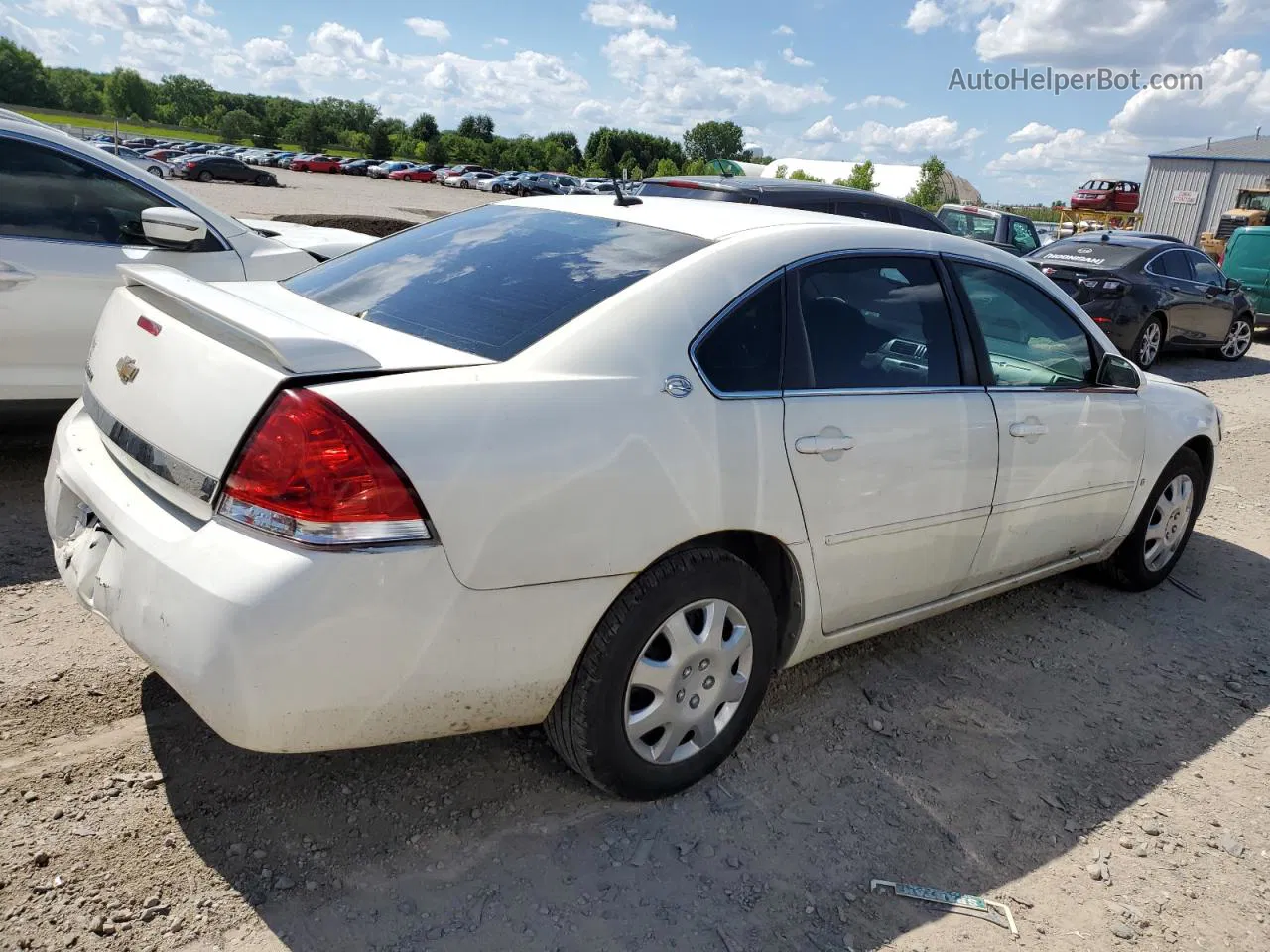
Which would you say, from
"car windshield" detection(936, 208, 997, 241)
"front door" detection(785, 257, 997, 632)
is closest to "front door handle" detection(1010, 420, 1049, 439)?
"front door" detection(785, 257, 997, 632)

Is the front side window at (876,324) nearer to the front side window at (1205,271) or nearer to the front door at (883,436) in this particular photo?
the front door at (883,436)

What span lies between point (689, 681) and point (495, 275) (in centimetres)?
130

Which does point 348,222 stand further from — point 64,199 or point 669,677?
point 669,677

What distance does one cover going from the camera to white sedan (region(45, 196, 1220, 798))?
2080 millimetres

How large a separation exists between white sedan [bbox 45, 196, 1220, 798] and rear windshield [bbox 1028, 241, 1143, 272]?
8561mm

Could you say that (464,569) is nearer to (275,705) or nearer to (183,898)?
(275,705)

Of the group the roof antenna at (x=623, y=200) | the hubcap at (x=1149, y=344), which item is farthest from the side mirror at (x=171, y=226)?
the hubcap at (x=1149, y=344)

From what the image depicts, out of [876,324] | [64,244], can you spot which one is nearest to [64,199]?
[64,244]

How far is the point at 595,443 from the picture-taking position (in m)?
2.33

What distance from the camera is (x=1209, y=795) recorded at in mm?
3152

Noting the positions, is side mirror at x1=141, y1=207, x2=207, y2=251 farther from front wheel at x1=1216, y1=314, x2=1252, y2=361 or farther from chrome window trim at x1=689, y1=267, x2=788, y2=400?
front wheel at x1=1216, y1=314, x2=1252, y2=361

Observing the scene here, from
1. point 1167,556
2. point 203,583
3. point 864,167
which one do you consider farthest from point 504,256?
point 864,167

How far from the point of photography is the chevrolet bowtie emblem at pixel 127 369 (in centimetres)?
255

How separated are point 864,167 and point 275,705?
58.8m
